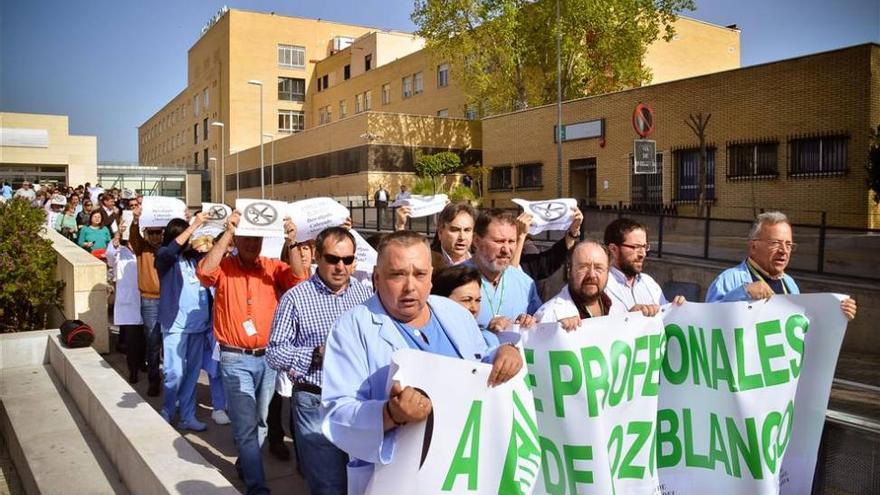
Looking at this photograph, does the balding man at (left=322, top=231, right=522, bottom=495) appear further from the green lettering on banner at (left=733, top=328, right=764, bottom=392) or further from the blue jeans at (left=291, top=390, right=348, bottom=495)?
the green lettering on banner at (left=733, top=328, right=764, bottom=392)

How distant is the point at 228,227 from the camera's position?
5027mm

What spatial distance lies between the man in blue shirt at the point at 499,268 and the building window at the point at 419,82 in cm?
4912

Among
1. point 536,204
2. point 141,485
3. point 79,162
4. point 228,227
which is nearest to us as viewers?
point 141,485

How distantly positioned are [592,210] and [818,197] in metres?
10.3

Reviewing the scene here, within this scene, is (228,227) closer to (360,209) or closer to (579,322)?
(579,322)

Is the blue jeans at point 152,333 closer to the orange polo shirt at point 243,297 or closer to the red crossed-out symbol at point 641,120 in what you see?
the orange polo shirt at point 243,297

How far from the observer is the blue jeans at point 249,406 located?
467cm

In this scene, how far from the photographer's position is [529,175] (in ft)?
123

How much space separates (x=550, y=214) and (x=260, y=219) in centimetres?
213

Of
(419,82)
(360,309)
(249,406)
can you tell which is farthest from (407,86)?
(360,309)

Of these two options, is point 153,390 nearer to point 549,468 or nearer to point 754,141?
point 549,468

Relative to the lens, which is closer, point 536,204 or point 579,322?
point 579,322

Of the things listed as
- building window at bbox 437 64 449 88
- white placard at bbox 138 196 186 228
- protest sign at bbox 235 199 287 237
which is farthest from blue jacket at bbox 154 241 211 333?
building window at bbox 437 64 449 88

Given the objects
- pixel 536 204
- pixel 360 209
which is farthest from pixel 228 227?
pixel 360 209
